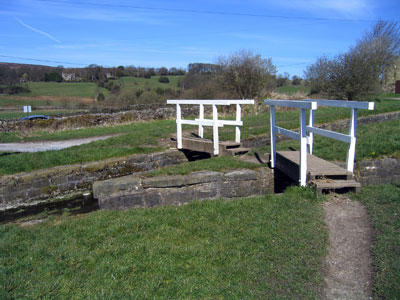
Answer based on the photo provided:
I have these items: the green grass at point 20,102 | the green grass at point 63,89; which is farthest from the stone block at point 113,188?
the green grass at point 63,89

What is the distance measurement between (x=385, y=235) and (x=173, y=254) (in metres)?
2.27

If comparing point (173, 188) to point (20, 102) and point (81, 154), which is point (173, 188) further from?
point (20, 102)

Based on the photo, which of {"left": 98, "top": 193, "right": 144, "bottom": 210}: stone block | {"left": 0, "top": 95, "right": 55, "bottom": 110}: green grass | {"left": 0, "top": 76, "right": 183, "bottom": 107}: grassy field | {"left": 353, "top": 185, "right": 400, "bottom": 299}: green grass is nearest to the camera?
{"left": 353, "top": 185, "right": 400, "bottom": 299}: green grass

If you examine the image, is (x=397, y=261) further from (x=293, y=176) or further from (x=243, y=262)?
(x=293, y=176)

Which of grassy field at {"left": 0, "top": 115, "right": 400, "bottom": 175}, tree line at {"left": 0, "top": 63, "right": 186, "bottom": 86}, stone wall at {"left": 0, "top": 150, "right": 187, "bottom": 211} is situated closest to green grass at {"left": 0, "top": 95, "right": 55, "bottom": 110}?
tree line at {"left": 0, "top": 63, "right": 186, "bottom": 86}

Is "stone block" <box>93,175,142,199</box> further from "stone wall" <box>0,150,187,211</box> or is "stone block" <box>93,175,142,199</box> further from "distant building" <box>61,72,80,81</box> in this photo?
"distant building" <box>61,72,80,81</box>

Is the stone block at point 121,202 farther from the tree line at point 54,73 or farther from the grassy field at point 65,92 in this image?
the tree line at point 54,73

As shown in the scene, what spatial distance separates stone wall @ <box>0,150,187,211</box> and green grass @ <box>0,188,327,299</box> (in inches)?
139

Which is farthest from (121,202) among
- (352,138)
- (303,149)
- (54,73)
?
(54,73)

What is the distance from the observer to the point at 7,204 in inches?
313

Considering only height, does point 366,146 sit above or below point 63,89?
below

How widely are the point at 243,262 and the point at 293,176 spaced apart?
9.93 feet

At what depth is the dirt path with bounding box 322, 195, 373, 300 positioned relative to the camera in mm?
3102

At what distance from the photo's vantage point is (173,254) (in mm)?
3713
